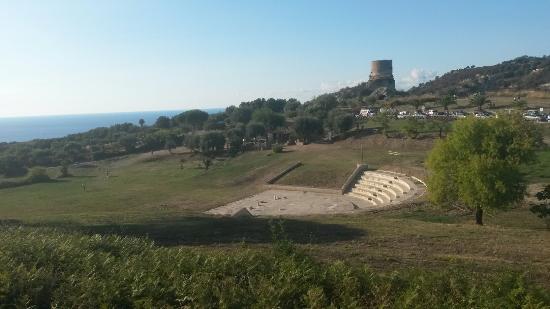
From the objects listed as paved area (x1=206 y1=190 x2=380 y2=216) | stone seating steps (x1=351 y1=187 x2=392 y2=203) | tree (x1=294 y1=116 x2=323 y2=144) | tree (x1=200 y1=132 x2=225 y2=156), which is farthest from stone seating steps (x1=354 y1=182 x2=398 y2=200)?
tree (x1=200 y1=132 x2=225 y2=156)

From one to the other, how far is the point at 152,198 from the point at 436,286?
4286cm

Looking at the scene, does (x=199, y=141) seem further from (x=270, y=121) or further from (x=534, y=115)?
(x=534, y=115)

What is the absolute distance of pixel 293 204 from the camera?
144 feet

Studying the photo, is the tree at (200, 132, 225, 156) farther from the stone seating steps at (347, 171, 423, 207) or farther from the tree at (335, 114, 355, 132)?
the stone seating steps at (347, 171, 423, 207)

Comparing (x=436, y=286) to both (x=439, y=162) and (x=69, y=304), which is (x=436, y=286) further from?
(x=439, y=162)

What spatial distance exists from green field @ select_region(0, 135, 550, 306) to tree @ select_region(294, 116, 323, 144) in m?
4.80

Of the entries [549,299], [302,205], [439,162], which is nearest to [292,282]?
[549,299]

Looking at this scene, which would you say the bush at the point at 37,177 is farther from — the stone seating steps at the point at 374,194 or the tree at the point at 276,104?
the tree at the point at 276,104

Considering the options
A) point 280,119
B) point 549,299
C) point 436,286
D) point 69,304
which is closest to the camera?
point 69,304

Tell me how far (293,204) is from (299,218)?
673 inches

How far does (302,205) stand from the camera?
43.0 meters

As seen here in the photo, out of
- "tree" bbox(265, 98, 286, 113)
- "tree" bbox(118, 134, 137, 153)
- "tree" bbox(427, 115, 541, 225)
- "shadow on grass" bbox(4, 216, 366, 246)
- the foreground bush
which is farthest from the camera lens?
"tree" bbox(265, 98, 286, 113)

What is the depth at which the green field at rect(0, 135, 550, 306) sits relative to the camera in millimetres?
15328

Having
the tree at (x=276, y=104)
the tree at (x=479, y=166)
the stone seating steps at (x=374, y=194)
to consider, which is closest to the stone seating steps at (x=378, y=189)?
the stone seating steps at (x=374, y=194)
